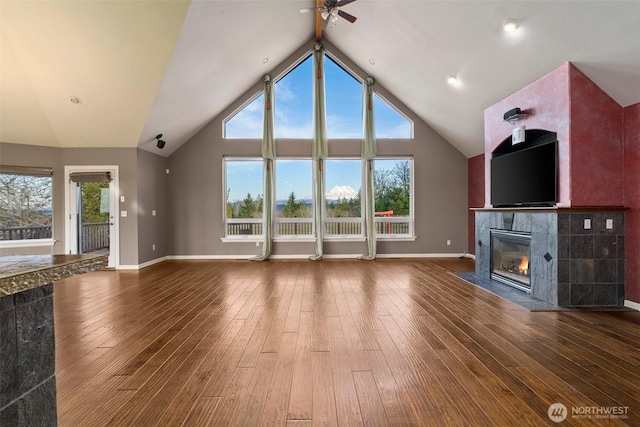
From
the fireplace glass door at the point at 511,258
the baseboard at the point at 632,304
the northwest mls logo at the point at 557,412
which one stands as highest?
the fireplace glass door at the point at 511,258

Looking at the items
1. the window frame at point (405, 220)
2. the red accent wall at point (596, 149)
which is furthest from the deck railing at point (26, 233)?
the red accent wall at point (596, 149)

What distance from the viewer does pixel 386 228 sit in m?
7.63

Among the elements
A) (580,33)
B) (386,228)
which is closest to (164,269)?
(386,228)

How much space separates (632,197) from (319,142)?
5.43m

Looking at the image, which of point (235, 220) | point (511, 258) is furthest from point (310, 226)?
point (511, 258)

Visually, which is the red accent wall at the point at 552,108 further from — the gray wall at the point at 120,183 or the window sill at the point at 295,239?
the gray wall at the point at 120,183

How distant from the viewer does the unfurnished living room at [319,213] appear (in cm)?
196

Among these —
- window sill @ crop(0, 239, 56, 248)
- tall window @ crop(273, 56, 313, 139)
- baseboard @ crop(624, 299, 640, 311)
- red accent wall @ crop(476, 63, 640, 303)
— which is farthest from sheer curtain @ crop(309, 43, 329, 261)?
window sill @ crop(0, 239, 56, 248)

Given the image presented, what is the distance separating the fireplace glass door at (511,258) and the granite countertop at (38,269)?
4.78m

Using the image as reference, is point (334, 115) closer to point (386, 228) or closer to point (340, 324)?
point (386, 228)

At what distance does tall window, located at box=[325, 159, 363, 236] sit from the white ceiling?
2.08 meters

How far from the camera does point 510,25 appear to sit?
12.5 feet

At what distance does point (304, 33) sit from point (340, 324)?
20.5ft

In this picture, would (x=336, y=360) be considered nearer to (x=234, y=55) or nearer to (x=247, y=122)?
(x=234, y=55)
